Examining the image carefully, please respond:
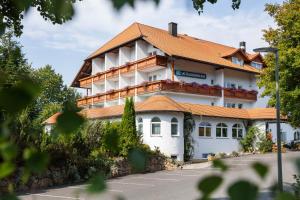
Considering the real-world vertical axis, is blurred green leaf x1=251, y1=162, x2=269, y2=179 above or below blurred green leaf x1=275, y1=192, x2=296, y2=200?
above

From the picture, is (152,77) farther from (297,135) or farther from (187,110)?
(297,135)

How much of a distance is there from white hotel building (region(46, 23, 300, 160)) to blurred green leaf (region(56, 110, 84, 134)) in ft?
91.2

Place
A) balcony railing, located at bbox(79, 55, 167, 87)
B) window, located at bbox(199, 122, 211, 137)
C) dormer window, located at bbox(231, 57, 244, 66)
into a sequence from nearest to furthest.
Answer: window, located at bbox(199, 122, 211, 137)
balcony railing, located at bbox(79, 55, 167, 87)
dormer window, located at bbox(231, 57, 244, 66)

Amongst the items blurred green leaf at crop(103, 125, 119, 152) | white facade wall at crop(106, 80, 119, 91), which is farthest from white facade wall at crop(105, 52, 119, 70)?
blurred green leaf at crop(103, 125, 119, 152)

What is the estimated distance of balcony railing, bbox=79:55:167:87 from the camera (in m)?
35.5

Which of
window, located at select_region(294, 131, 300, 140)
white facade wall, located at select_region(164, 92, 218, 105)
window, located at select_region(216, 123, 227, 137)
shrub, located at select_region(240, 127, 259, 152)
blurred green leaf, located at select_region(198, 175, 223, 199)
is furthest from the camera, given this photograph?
window, located at select_region(294, 131, 300, 140)

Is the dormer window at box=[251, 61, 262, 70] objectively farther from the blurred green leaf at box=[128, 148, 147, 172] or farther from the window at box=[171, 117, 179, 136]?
the blurred green leaf at box=[128, 148, 147, 172]

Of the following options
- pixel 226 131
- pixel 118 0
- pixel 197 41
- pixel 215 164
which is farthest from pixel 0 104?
pixel 197 41

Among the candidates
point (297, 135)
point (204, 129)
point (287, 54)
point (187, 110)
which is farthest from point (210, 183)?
point (297, 135)

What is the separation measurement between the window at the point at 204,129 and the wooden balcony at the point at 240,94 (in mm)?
6397

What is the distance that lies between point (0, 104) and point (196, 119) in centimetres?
3121

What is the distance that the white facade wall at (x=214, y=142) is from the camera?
31922mm

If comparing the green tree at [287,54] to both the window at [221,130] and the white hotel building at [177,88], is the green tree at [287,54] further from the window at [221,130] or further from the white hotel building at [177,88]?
the window at [221,130]

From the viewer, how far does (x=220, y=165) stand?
2.95 feet
